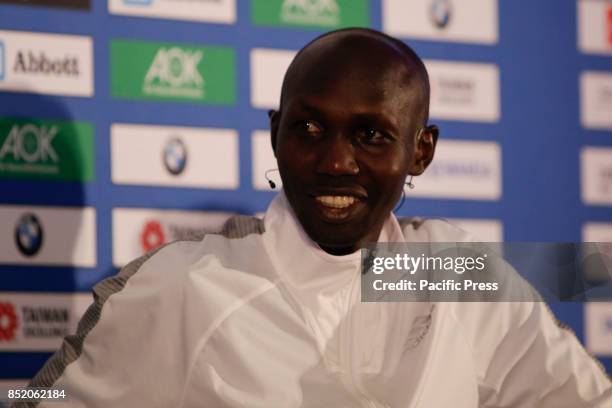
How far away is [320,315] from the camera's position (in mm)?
1860

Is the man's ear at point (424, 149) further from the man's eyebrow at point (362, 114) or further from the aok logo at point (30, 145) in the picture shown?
the aok logo at point (30, 145)

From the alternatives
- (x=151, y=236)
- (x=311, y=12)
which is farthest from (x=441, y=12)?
(x=151, y=236)

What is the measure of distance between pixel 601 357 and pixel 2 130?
167cm

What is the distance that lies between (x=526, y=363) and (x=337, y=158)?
496 mm

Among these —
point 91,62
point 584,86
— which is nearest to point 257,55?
point 91,62

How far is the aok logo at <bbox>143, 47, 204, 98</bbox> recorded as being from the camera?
264 centimetres

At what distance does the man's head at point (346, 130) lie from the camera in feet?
5.95

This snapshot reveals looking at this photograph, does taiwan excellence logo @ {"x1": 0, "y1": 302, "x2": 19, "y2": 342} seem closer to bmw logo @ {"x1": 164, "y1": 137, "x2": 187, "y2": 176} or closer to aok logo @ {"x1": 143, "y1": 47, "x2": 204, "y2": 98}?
bmw logo @ {"x1": 164, "y1": 137, "x2": 187, "y2": 176}

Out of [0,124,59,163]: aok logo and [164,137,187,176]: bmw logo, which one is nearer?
[0,124,59,163]: aok logo

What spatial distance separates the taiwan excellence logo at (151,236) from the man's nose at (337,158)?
0.90 m

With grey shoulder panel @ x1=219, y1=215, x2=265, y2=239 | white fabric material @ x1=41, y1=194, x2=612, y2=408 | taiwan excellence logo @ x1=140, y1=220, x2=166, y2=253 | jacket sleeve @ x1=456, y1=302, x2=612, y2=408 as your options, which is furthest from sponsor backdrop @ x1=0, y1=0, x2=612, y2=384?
jacket sleeve @ x1=456, y1=302, x2=612, y2=408

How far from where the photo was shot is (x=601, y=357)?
3.03 metres

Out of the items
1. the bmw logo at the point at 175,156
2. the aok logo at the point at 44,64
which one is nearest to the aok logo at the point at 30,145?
the aok logo at the point at 44,64

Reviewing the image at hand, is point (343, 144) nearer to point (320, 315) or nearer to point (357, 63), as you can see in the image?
point (357, 63)
